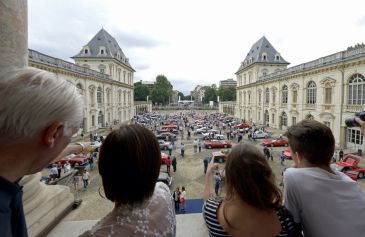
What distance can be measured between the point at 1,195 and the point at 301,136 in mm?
2292

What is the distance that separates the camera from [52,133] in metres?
1.19

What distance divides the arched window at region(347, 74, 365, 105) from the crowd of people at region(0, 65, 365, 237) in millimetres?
24241

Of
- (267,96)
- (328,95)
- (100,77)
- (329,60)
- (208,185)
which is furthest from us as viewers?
(267,96)

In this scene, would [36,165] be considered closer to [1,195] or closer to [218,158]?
[1,195]

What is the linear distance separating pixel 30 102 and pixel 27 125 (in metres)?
0.11

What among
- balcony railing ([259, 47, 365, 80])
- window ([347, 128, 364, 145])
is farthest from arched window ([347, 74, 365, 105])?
window ([347, 128, 364, 145])

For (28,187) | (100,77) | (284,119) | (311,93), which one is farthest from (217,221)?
(100,77)

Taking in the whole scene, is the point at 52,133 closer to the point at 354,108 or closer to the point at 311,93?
the point at 354,108

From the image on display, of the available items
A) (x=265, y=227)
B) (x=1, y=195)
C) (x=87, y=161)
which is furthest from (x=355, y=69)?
(x=1, y=195)

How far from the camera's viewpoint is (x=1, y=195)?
96 cm

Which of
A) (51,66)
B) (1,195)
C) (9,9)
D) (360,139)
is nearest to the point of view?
(1,195)

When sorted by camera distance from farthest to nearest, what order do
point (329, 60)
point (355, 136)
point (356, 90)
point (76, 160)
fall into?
1. point (329, 60)
2. point (355, 136)
3. point (356, 90)
4. point (76, 160)

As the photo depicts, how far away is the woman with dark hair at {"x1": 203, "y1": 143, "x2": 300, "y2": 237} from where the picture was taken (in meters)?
1.80

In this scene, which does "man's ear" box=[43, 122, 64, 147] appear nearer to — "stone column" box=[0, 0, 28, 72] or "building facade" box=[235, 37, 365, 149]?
"stone column" box=[0, 0, 28, 72]
